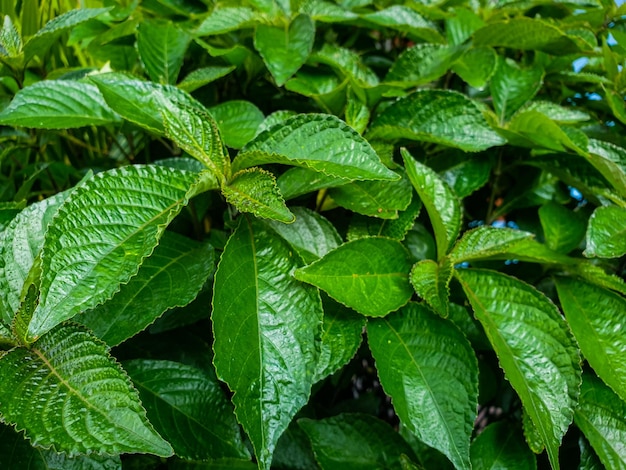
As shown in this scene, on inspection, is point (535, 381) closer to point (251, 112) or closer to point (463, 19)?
point (251, 112)

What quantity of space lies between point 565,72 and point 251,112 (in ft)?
1.86

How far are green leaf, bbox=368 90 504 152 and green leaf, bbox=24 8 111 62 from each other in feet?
1.31

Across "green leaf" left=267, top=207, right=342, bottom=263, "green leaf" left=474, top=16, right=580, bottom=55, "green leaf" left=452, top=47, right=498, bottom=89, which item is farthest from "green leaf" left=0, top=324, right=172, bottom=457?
"green leaf" left=474, top=16, right=580, bottom=55

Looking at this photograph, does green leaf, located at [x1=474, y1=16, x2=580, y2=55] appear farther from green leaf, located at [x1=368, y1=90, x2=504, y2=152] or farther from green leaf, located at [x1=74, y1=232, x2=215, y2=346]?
green leaf, located at [x1=74, y1=232, x2=215, y2=346]

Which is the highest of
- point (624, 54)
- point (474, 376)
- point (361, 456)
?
point (624, 54)

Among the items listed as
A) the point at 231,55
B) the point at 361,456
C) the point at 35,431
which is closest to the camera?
the point at 35,431

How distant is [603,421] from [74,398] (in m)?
0.56

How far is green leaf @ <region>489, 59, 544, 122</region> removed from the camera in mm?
823

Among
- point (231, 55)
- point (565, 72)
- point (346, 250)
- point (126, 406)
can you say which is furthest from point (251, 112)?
point (565, 72)

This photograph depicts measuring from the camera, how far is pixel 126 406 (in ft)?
1.44

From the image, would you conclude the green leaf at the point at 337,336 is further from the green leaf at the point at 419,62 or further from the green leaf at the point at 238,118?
the green leaf at the point at 419,62

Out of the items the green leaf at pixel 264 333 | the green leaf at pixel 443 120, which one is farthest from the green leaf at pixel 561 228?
the green leaf at pixel 264 333

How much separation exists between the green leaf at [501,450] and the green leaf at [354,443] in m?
0.08

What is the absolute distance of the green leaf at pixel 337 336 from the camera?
1.84 ft
